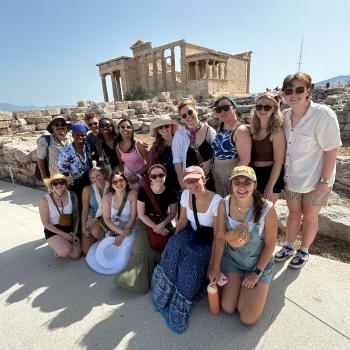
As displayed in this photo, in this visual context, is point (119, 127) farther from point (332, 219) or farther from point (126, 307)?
point (332, 219)

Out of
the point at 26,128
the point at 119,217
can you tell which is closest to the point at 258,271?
the point at 119,217

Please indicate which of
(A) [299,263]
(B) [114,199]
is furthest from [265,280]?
(B) [114,199]

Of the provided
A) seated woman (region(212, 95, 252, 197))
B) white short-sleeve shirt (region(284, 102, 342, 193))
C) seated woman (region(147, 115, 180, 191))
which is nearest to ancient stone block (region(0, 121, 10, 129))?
seated woman (region(147, 115, 180, 191))

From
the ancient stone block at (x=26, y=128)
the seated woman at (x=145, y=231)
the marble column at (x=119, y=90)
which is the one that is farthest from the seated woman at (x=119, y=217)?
the marble column at (x=119, y=90)

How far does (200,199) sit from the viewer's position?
261 centimetres

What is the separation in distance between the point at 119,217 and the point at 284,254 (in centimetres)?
208

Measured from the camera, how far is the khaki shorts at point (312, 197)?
2.61 metres

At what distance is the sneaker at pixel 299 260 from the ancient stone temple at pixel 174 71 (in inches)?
1208

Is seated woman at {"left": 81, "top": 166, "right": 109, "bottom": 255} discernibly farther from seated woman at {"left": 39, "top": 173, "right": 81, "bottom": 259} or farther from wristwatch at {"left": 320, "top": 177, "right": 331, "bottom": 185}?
wristwatch at {"left": 320, "top": 177, "right": 331, "bottom": 185}

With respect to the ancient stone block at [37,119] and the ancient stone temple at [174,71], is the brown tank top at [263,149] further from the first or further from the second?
the ancient stone temple at [174,71]

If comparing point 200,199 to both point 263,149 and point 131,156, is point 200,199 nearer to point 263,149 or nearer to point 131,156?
point 263,149

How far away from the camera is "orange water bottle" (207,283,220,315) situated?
88.4 inches

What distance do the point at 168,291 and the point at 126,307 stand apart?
451 mm

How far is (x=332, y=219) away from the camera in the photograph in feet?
10.9
